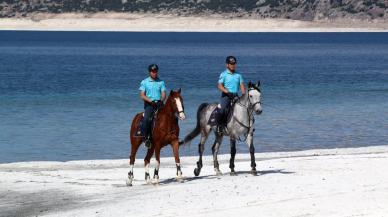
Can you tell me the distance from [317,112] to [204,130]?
27.2m

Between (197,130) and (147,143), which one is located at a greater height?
(147,143)

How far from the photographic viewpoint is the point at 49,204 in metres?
18.9

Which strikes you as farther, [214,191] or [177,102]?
[177,102]

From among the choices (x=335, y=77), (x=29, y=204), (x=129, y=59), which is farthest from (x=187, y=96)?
(x=129, y=59)

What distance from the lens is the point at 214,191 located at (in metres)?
18.8

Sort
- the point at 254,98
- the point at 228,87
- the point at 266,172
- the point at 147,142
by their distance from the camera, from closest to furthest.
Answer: the point at 147,142 → the point at 254,98 → the point at 228,87 → the point at 266,172

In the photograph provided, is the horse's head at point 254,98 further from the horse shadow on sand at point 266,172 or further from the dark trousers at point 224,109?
the horse shadow on sand at point 266,172

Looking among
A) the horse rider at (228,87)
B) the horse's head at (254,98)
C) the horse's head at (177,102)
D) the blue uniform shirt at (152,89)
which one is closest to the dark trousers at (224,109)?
the horse rider at (228,87)

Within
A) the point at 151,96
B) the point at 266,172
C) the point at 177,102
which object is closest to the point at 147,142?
the point at 151,96

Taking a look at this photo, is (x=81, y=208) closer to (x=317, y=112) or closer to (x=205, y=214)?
(x=205, y=214)

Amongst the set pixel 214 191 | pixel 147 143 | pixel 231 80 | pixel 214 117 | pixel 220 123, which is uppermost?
pixel 231 80

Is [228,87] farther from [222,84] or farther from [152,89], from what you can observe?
[152,89]

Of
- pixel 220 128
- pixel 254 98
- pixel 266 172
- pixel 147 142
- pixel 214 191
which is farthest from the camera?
pixel 266 172

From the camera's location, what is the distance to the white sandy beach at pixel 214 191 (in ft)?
54.7
